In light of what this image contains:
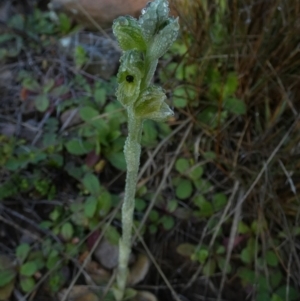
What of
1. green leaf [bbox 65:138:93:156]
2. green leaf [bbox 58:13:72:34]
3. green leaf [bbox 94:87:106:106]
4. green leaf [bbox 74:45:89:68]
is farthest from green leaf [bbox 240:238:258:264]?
green leaf [bbox 58:13:72:34]

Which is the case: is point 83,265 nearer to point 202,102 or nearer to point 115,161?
point 115,161

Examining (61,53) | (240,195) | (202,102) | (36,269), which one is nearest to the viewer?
(36,269)

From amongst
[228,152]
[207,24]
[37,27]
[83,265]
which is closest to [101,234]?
[83,265]

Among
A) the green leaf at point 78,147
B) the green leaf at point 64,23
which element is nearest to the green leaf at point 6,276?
the green leaf at point 78,147

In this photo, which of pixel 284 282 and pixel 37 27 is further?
pixel 37 27

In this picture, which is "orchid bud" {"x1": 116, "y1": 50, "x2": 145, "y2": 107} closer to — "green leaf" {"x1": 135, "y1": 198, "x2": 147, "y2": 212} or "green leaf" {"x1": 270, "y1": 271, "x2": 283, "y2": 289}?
"green leaf" {"x1": 135, "y1": 198, "x2": 147, "y2": 212}

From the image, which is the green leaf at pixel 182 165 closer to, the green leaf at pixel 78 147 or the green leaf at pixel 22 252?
the green leaf at pixel 78 147

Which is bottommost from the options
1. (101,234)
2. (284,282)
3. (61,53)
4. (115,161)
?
(284,282)
